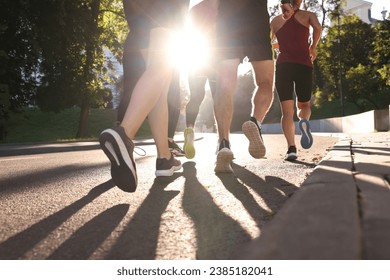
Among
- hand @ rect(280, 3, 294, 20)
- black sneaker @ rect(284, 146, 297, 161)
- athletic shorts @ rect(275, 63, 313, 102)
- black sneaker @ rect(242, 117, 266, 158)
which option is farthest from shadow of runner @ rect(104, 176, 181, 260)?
hand @ rect(280, 3, 294, 20)

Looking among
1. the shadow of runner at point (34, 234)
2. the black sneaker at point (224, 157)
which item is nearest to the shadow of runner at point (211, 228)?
the shadow of runner at point (34, 234)

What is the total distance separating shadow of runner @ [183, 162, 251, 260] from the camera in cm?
160

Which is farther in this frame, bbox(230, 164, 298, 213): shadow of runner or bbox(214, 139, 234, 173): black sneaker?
bbox(214, 139, 234, 173): black sneaker

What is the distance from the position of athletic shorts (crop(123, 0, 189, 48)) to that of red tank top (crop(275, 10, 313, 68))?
244cm

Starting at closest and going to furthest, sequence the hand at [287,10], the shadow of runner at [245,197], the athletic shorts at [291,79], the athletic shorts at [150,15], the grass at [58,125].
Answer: the shadow of runner at [245,197] < the athletic shorts at [150,15] < the hand at [287,10] < the athletic shorts at [291,79] < the grass at [58,125]

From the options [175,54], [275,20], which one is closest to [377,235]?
[175,54]

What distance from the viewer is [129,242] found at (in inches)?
68.8

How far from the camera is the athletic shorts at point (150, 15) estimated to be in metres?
3.28

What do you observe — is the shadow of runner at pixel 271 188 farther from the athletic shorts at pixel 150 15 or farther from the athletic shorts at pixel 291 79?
the athletic shorts at pixel 291 79

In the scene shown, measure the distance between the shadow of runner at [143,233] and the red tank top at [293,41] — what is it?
323cm

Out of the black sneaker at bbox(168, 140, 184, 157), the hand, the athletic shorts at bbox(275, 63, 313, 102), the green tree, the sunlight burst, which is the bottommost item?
the black sneaker at bbox(168, 140, 184, 157)

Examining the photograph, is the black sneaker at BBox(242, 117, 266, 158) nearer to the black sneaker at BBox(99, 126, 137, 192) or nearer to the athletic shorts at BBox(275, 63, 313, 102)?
the athletic shorts at BBox(275, 63, 313, 102)

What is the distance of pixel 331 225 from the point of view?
1.47 metres

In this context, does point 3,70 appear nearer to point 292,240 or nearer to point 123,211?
point 123,211
